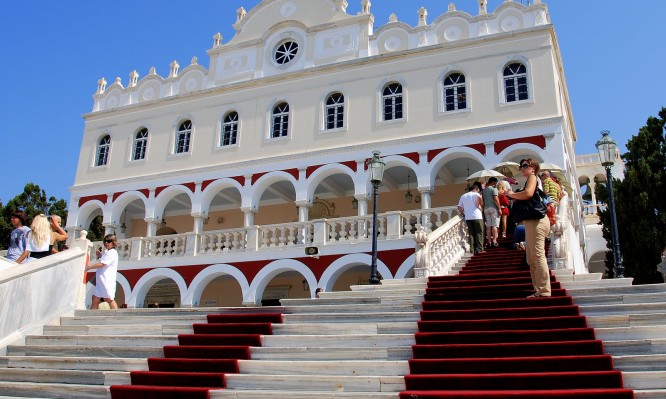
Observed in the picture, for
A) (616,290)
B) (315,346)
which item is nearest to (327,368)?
(315,346)

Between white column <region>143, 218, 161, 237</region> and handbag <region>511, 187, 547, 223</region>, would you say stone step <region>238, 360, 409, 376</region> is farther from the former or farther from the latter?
white column <region>143, 218, 161, 237</region>

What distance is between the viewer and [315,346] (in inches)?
288

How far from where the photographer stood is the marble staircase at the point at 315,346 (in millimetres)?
6137

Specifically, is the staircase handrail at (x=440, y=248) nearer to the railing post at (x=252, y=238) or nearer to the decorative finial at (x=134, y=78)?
the railing post at (x=252, y=238)

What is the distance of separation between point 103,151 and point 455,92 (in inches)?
578

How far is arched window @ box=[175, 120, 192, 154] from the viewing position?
76.6 feet

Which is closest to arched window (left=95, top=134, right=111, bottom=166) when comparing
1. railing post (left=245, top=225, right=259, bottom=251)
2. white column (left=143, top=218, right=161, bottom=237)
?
white column (left=143, top=218, right=161, bottom=237)

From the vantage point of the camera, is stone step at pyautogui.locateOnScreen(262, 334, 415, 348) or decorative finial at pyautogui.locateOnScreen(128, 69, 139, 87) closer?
stone step at pyautogui.locateOnScreen(262, 334, 415, 348)

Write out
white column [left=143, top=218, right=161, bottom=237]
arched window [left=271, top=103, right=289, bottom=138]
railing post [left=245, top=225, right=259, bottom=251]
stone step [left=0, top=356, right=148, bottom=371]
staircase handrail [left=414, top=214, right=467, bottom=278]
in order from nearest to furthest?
stone step [left=0, top=356, right=148, bottom=371] < staircase handrail [left=414, top=214, right=467, bottom=278] < railing post [left=245, top=225, right=259, bottom=251] < arched window [left=271, top=103, right=289, bottom=138] < white column [left=143, top=218, right=161, bottom=237]

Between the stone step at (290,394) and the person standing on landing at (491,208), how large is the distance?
760 cm

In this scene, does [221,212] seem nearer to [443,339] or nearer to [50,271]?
[50,271]

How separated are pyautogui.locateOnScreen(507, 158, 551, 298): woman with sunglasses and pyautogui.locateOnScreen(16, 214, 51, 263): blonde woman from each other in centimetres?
770

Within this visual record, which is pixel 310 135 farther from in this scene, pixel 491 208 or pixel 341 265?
pixel 491 208

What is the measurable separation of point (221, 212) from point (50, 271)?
15896 mm
